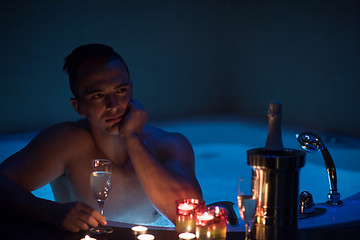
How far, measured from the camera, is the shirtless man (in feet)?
4.87

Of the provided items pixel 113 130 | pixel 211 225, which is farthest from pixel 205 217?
pixel 113 130

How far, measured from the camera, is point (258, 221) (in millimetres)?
1014

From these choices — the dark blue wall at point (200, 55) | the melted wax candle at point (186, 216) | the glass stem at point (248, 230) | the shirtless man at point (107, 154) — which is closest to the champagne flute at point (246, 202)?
the glass stem at point (248, 230)

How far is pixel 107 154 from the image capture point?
1.75 meters

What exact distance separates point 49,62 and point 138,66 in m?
0.64

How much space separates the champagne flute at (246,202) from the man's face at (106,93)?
0.70 meters

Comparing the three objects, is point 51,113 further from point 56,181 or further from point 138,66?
point 56,181

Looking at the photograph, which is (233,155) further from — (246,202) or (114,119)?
(246,202)

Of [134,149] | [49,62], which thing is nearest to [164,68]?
[49,62]

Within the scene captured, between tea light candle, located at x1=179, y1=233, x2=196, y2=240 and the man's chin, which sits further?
the man's chin

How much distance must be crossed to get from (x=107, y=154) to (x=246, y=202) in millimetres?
886

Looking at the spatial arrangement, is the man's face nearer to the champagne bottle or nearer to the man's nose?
→ the man's nose

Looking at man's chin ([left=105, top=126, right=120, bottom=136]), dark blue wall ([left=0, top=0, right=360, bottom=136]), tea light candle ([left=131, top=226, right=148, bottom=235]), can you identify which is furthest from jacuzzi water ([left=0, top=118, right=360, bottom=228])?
tea light candle ([left=131, top=226, right=148, bottom=235])

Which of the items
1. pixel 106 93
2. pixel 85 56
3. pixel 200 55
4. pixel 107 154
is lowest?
pixel 107 154
